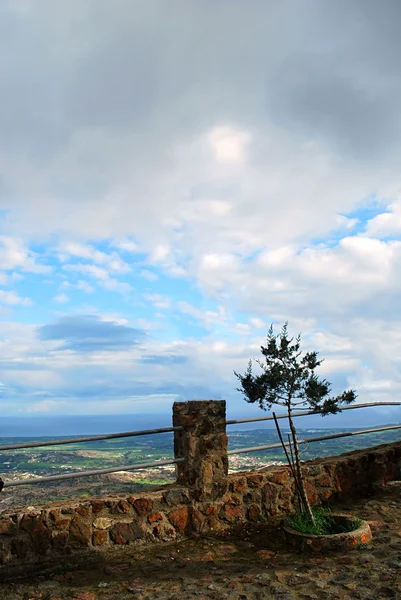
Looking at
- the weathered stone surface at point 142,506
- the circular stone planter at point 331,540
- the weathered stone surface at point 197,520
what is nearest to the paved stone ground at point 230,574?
the circular stone planter at point 331,540

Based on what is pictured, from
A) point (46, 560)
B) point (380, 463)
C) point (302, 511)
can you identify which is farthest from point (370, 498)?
point (46, 560)

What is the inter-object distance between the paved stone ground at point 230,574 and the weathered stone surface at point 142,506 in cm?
44

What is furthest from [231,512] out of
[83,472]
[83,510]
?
[83,472]

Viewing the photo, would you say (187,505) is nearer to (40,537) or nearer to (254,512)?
(254,512)

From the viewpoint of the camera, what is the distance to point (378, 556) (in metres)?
5.42

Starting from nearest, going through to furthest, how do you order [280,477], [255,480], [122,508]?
[122,508] → [255,480] → [280,477]

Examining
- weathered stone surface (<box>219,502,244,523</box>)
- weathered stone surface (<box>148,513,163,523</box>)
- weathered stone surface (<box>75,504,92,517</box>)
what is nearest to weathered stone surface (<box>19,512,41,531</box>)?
weathered stone surface (<box>75,504,92,517</box>)

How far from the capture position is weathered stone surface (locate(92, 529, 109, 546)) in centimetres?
586

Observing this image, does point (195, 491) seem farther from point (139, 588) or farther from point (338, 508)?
point (338, 508)

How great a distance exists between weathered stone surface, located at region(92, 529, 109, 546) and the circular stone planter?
2288 millimetres

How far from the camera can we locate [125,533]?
238 inches

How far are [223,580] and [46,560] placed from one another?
2.10m

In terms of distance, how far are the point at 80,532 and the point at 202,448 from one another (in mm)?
1891

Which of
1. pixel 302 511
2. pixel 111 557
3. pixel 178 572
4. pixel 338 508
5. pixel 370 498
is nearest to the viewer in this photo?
pixel 178 572
